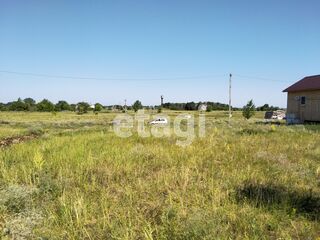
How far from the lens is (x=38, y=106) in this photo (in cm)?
9706

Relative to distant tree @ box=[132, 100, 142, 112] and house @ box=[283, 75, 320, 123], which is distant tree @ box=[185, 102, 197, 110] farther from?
house @ box=[283, 75, 320, 123]

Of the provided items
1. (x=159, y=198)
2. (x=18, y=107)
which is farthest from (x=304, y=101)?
(x=18, y=107)

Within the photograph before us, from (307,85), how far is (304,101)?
154 cm

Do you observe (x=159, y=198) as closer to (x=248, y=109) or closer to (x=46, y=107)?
(x=248, y=109)

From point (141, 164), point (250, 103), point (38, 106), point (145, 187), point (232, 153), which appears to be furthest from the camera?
point (38, 106)

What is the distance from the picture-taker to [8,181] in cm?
583

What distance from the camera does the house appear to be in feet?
87.2

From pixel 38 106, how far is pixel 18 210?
10009 centimetres

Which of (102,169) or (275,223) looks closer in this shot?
(275,223)

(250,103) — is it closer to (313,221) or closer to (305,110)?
(305,110)

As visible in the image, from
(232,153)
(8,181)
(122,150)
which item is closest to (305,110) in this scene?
(232,153)

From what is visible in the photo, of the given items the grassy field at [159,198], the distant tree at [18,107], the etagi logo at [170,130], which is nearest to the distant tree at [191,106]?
the distant tree at [18,107]

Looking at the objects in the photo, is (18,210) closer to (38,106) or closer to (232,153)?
(232,153)

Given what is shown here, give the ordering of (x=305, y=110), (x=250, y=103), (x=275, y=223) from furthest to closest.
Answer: (x=250, y=103)
(x=305, y=110)
(x=275, y=223)
